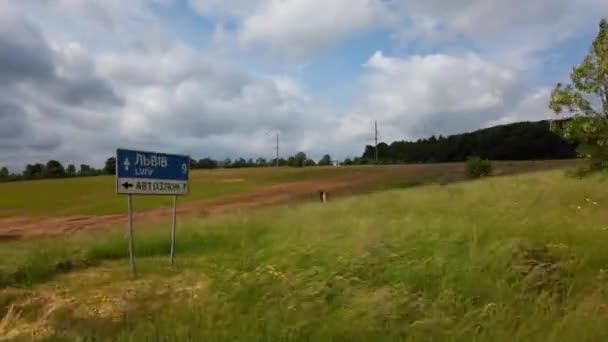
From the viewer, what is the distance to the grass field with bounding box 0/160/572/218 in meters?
40.0

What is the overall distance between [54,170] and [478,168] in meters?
77.6

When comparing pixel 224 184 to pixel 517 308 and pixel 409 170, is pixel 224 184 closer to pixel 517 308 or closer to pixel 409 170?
pixel 409 170

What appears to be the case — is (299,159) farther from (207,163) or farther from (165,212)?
(165,212)

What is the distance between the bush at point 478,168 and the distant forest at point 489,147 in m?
12.0

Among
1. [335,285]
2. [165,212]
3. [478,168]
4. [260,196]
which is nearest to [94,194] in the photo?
[260,196]

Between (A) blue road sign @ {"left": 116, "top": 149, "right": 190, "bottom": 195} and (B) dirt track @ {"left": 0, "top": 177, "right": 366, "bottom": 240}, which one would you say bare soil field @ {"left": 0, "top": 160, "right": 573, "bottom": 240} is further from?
(A) blue road sign @ {"left": 116, "top": 149, "right": 190, "bottom": 195}

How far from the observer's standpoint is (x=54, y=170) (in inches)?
3735

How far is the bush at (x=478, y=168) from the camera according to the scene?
154 feet

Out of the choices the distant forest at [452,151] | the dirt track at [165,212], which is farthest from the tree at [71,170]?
the dirt track at [165,212]

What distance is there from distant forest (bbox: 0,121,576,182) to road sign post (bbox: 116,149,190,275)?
5222cm

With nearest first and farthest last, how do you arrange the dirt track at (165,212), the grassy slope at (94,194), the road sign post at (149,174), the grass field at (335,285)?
the grass field at (335,285) → the road sign post at (149,174) → the dirt track at (165,212) → the grassy slope at (94,194)

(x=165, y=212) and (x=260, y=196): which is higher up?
(x=260, y=196)

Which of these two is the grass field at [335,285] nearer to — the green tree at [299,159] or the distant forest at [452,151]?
the distant forest at [452,151]

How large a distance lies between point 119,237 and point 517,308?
9508 mm
